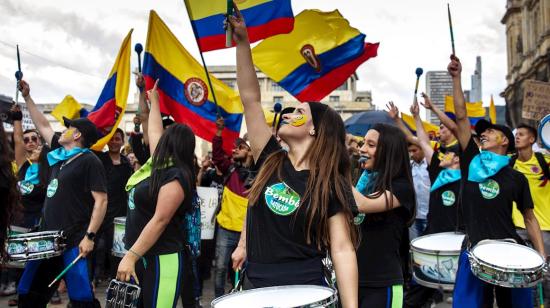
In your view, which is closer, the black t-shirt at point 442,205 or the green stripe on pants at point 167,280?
the green stripe on pants at point 167,280

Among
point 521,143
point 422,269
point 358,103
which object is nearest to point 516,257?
point 422,269

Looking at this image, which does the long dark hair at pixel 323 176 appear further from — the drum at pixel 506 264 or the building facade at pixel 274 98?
the building facade at pixel 274 98

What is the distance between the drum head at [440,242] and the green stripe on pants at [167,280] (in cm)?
223

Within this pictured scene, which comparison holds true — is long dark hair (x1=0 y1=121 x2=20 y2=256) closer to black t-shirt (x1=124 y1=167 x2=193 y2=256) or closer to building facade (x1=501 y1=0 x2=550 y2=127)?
black t-shirt (x1=124 y1=167 x2=193 y2=256)

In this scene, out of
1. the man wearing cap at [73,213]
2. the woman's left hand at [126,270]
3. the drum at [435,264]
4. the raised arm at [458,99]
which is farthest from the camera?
the drum at [435,264]

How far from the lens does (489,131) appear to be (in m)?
5.57

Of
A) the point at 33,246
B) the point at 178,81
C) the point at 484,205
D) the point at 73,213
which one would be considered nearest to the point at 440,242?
the point at 484,205

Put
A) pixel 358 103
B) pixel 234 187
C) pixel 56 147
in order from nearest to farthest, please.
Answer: pixel 56 147, pixel 234 187, pixel 358 103

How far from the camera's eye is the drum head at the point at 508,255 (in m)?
4.57

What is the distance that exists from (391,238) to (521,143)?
357 centimetres

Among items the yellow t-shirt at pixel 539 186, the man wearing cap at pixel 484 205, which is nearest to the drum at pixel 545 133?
the yellow t-shirt at pixel 539 186

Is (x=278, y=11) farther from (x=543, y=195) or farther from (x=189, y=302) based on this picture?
(x=543, y=195)

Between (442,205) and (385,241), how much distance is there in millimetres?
3541

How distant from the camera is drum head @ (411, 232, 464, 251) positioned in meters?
5.45
